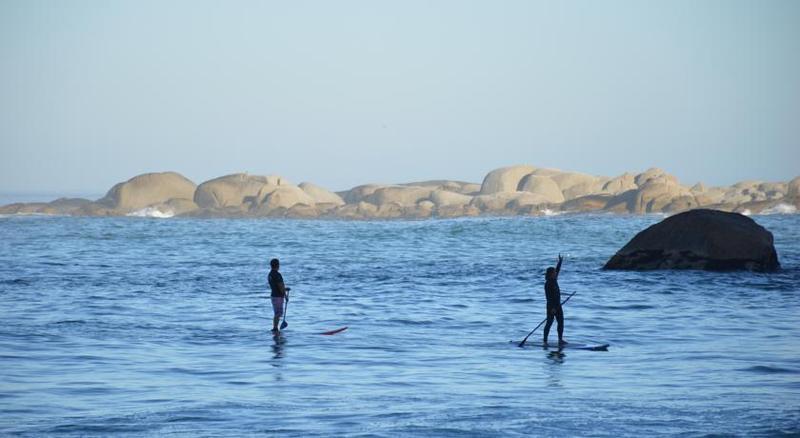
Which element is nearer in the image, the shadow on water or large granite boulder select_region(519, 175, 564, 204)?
the shadow on water

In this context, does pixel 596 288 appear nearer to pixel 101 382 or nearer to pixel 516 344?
pixel 516 344

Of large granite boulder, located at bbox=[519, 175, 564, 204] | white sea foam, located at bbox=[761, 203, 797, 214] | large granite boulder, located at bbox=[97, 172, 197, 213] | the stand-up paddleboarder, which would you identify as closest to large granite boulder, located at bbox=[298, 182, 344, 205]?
large granite boulder, located at bbox=[97, 172, 197, 213]

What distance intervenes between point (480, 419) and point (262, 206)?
127m

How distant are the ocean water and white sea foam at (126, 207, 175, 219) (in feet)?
330

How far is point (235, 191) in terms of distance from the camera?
14200 centimetres

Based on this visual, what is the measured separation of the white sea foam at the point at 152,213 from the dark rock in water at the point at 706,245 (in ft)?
362

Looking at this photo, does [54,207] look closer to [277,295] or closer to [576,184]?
[576,184]

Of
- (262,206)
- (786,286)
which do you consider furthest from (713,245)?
(262,206)

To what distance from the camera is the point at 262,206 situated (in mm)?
138875

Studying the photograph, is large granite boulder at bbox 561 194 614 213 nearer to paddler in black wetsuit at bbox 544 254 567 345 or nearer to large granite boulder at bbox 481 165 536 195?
large granite boulder at bbox 481 165 536 195

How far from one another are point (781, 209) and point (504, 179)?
136ft

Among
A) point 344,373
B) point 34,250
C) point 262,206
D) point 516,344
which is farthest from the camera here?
point 262,206

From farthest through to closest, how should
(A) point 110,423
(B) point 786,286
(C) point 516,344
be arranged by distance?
(B) point 786,286
(C) point 516,344
(A) point 110,423

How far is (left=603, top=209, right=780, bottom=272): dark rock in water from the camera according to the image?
36.6 m
